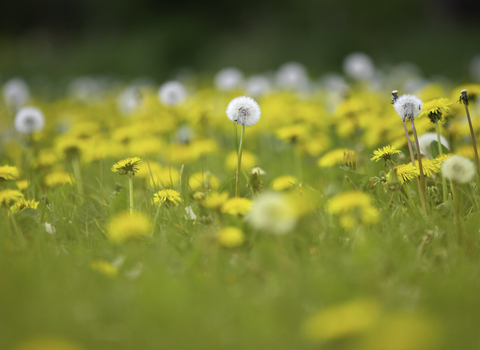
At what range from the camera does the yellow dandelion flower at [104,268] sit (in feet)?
3.16

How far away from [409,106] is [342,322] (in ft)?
2.39

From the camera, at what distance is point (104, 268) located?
100cm

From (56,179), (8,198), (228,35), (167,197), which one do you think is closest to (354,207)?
(167,197)

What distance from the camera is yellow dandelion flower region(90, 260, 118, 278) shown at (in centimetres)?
96

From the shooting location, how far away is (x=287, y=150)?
238cm

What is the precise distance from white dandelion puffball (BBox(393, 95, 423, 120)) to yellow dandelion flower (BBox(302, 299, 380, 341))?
2.05 ft

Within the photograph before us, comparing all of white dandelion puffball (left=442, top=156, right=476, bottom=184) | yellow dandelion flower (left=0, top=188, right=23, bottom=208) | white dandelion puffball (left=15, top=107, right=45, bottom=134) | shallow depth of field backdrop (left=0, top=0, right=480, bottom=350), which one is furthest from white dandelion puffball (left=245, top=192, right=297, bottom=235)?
white dandelion puffball (left=15, top=107, right=45, bottom=134)

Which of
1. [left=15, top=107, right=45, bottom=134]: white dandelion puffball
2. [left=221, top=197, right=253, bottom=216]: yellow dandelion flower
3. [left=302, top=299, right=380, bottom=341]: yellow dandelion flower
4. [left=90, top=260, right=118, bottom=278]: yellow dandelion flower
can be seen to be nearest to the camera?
[left=302, top=299, right=380, bottom=341]: yellow dandelion flower

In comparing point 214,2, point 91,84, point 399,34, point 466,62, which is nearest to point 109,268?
point 91,84

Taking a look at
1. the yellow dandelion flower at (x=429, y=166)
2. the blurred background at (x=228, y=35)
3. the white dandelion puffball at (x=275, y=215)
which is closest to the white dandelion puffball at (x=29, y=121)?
the white dandelion puffball at (x=275, y=215)

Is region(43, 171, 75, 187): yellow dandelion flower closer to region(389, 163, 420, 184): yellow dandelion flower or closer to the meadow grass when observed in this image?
the meadow grass

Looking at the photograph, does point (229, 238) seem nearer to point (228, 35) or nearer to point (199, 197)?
point (199, 197)

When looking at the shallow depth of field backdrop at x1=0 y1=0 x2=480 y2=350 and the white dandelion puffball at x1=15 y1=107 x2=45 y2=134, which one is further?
the white dandelion puffball at x1=15 y1=107 x2=45 y2=134

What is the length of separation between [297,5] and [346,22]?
138cm
